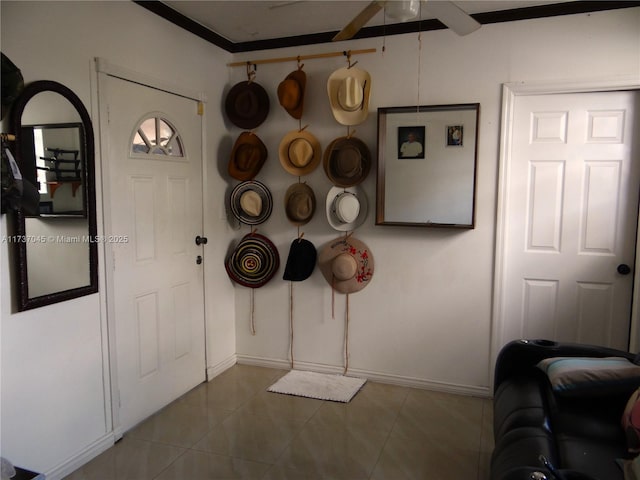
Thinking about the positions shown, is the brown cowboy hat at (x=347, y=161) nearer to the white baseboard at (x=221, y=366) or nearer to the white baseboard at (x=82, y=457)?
the white baseboard at (x=221, y=366)

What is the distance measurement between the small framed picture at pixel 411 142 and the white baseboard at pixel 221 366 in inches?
79.8

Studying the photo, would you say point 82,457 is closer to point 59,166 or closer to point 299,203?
point 59,166

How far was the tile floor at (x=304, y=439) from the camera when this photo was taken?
8.08ft

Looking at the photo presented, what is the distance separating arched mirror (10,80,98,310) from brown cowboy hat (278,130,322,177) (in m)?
1.38

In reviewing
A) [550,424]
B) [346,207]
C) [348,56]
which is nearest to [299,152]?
[346,207]

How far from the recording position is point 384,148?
331 cm

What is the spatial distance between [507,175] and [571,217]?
0.46 meters

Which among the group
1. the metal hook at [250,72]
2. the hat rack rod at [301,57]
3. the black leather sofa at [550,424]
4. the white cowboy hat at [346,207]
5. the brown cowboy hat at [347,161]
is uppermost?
the hat rack rod at [301,57]

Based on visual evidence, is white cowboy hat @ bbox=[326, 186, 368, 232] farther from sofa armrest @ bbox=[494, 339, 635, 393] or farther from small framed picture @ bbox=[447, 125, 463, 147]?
sofa armrest @ bbox=[494, 339, 635, 393]

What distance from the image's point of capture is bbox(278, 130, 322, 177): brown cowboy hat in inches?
135

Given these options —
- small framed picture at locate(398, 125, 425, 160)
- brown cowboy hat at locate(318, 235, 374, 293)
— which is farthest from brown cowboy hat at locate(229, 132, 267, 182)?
small framed picture at locate(398, 125, 425, 160)

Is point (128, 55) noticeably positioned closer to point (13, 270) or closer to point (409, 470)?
point (13, 270)

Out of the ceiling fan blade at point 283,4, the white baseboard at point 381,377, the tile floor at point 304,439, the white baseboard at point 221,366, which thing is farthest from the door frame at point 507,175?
the white baseboard at point 221,366

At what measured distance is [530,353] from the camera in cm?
231
